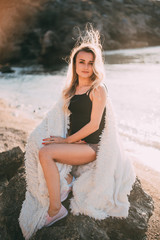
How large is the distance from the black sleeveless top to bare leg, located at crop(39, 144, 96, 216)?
17cm

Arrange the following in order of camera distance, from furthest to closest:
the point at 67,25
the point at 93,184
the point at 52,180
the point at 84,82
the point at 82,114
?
1. the point at 67,25
2. the point at 84,82
3. the point at 82,114
4. the point at 93,184
5. the point at 52,180

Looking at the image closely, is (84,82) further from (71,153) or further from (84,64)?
(71,153)

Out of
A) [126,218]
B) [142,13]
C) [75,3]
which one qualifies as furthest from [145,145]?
[142,13]

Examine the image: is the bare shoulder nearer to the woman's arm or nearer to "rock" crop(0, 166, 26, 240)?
the woman's arm

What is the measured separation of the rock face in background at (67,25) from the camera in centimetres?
2916

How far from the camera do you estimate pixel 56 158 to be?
204 cm

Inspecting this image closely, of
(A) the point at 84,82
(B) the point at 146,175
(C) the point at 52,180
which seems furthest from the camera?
(B) the point at 146,175

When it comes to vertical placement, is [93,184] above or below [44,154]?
below

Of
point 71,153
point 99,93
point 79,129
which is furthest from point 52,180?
point 99,93

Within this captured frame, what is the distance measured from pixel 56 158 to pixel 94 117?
1.80 ft

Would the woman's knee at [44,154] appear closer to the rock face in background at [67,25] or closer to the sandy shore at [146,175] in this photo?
the sandy shore at [146,175]

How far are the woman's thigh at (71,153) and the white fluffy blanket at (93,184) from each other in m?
0.07

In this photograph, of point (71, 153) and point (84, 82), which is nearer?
point (71, 153)

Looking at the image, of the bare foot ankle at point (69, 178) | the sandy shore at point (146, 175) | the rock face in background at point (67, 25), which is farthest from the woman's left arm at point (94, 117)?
the rock face in background at point (67, 25)
